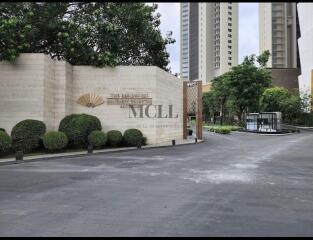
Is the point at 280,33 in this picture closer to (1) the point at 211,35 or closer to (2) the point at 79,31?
(1) the point at 211,35

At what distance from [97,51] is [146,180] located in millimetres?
15588

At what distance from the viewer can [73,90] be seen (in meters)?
25.2

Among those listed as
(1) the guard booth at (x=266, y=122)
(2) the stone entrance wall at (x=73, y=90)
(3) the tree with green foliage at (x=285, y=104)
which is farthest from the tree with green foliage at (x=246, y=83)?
(2) the stone entrance wall at (x=73, y=90)

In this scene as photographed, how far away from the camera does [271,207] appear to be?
323 inches

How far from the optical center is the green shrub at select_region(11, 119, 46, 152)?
789 inches

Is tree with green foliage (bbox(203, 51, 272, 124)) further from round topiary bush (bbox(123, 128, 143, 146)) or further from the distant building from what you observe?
round topiary bush (bbox(123, 128, 143, 146))

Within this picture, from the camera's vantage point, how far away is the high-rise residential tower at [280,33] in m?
128

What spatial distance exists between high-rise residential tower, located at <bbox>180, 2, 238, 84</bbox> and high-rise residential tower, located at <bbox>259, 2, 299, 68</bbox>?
1011cm

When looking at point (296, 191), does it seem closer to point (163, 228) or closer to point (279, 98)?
point (163, 228)

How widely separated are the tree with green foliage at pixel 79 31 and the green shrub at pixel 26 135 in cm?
344

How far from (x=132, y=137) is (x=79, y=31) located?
6594mm

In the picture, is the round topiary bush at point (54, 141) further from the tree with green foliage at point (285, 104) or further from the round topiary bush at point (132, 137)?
the tree with green foliage at point (285, 104)

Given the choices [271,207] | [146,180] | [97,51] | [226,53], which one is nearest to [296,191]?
[271,207]

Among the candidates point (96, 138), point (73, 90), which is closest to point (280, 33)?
point (73, 90)
